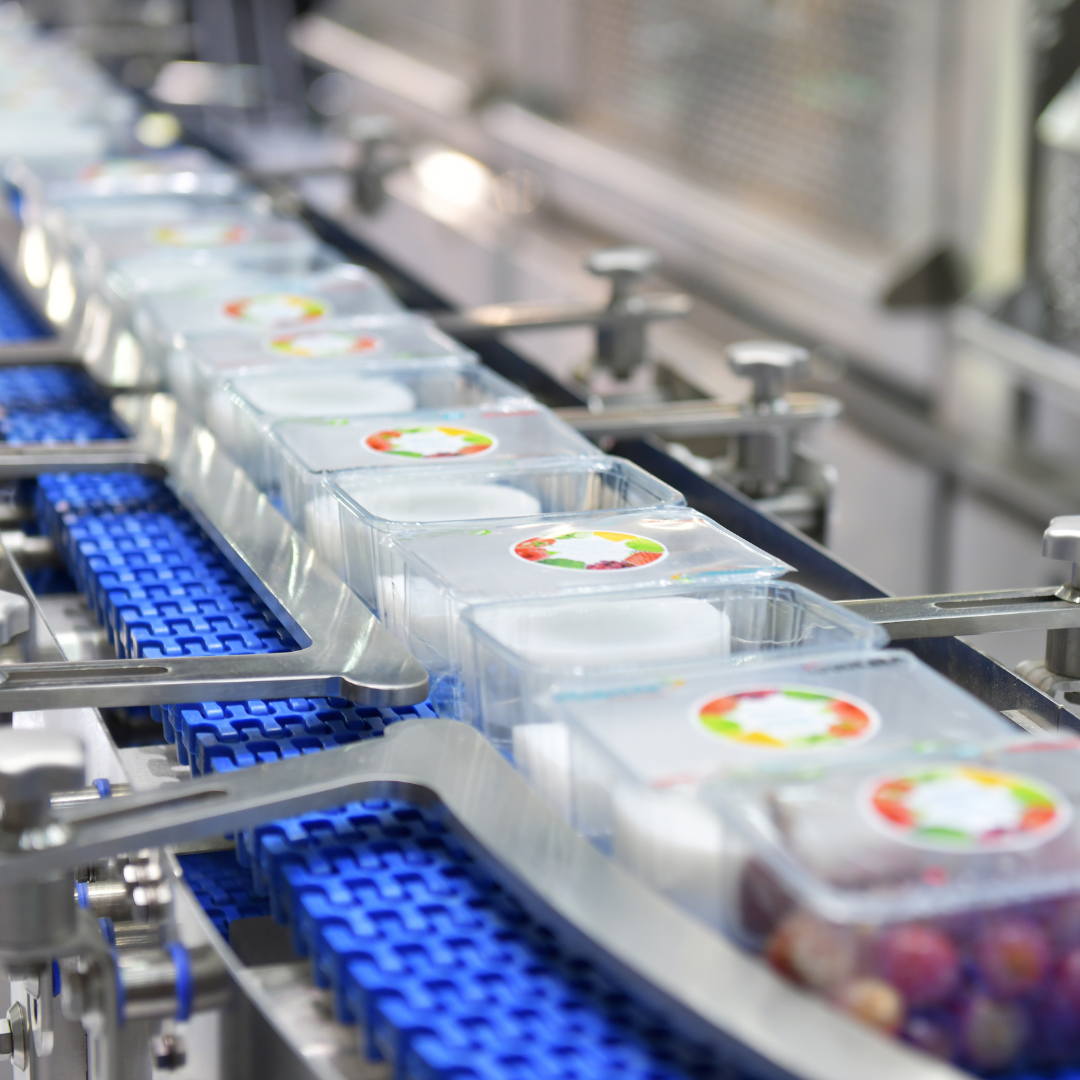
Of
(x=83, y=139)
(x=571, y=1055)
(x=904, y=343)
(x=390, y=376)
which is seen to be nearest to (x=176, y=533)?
(x=390, y=376)

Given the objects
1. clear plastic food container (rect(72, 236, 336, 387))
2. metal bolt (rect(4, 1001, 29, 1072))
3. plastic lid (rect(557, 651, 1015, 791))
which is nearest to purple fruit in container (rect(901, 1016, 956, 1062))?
plastic lid (rect(557, 651, 1015, 791))

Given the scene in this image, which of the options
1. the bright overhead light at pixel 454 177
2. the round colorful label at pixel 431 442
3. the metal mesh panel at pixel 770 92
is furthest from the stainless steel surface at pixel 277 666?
the bright overhead light at pixel 454 177

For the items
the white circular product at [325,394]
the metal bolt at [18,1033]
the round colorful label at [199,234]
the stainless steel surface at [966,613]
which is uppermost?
the round colorful label at [199,234]

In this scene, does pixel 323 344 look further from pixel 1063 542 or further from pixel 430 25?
pixel 430 25

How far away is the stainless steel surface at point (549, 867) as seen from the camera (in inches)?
27.7

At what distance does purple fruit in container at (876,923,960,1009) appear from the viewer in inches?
28.1

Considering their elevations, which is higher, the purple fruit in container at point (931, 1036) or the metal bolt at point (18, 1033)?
the purple fruit in container at point (931, 1036)

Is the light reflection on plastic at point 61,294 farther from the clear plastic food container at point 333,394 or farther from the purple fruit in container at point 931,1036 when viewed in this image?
the purple fruit in container at point 931,1036

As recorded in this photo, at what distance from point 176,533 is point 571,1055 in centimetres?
80

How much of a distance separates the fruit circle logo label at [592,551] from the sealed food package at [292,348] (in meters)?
0.46

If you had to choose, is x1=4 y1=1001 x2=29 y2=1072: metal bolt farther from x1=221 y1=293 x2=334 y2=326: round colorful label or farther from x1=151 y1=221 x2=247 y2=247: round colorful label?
x1=151 y1=221 x2=247 y2=247: round colorful label

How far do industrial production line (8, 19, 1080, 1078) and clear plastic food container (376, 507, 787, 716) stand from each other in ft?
0.08

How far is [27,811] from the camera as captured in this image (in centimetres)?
83

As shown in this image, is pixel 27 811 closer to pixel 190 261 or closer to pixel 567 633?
pixel 567 633
